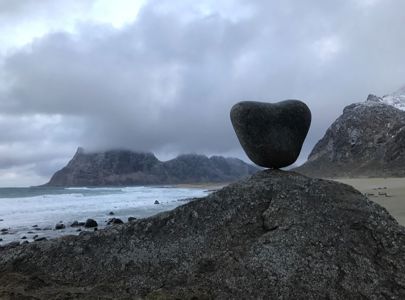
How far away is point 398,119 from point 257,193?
319 ft

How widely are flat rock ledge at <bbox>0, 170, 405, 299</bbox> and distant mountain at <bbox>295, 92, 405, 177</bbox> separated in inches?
2783

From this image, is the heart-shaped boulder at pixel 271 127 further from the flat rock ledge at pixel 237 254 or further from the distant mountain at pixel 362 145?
the distant mountain at pixel 362 145

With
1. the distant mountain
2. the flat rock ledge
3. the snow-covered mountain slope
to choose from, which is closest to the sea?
the flat rock ledge

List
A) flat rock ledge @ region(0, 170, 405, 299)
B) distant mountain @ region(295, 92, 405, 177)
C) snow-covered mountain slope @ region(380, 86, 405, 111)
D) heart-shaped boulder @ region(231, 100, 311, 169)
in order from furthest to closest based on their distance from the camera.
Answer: snow-covered mountain slope @ region(380, 86, 405, 111) < distant mountain @ region(295, 92, 405, 177) < heart-shaped boulder @ region(231, 100, 311, 169) < flat rock ledge @ region(0, 170, 405, 299)

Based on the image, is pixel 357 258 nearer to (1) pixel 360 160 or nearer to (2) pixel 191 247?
(2) pixel 191 247

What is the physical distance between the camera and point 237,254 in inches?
332

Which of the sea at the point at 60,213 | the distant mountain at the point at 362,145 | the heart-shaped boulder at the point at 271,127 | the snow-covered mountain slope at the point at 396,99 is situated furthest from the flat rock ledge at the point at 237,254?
the snow-covered mountain slope at the point at 396,99

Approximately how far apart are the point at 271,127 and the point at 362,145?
93389 millimetres

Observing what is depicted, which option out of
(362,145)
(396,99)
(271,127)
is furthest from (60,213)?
(396,99)

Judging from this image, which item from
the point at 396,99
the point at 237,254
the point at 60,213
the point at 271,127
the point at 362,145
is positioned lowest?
the point at 237,254

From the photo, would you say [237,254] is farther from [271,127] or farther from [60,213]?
[60,213]

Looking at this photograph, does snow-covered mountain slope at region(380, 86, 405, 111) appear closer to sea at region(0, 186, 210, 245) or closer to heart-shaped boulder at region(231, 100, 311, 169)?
sea at region(0, 186, 210, 245)

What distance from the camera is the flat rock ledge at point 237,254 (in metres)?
7.83

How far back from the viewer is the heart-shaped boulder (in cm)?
1018
